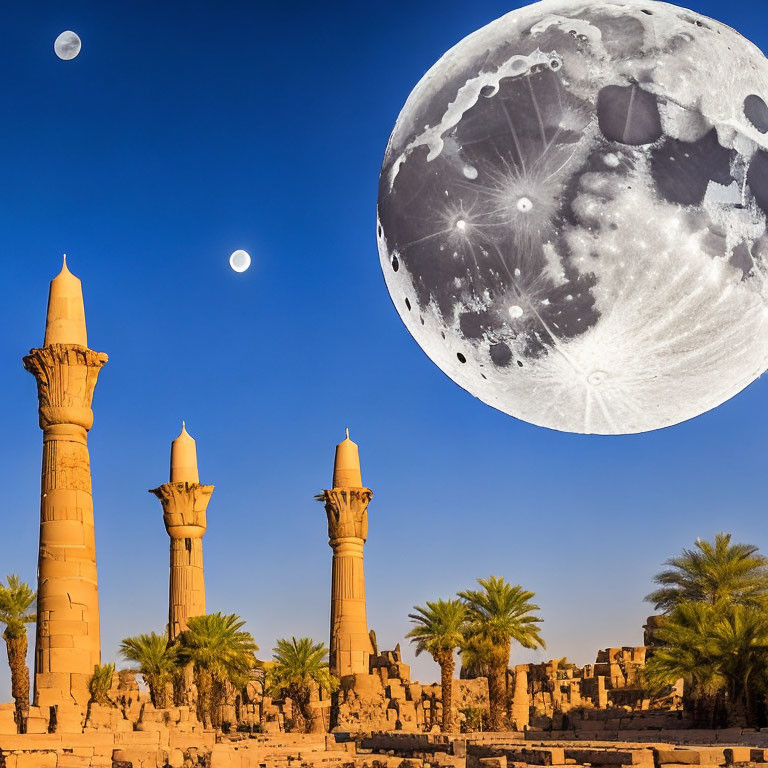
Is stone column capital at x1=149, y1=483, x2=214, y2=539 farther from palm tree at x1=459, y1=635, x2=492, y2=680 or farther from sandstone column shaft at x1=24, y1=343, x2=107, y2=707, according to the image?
palm tree at x1=459, y1=635, x2=492, y2=680

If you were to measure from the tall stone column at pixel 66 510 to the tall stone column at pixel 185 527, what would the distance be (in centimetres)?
1186

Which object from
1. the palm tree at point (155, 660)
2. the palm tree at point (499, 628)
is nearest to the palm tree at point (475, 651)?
the palm tree at point (499, 628)

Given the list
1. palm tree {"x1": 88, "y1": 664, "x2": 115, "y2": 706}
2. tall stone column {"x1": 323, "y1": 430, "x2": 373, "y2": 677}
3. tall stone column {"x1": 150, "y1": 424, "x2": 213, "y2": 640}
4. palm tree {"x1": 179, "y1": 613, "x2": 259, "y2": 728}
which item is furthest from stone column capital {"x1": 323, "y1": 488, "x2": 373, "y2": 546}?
palm tree {"x1": 88, "y1": 664, "x2": 115, "y2": 706}

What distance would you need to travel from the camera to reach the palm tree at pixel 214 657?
136 feet

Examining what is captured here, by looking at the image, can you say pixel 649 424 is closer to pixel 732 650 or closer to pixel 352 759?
pixel 352 759

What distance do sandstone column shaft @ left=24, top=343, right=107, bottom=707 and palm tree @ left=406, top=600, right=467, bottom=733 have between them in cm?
1314

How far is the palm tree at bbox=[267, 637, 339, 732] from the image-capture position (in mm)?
42500

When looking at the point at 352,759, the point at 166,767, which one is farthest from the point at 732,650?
the point at 166,767

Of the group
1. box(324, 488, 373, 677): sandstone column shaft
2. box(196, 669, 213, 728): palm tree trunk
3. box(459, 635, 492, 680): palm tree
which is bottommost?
box(196, 669, 213, 728): palm tree trunk

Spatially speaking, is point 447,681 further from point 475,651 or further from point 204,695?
point 204,695

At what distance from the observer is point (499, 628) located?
40031mm

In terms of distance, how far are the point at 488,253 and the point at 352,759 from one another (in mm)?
21456

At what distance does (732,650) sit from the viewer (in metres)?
30.5

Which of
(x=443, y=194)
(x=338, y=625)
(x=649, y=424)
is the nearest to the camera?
(x=443, y=194)
